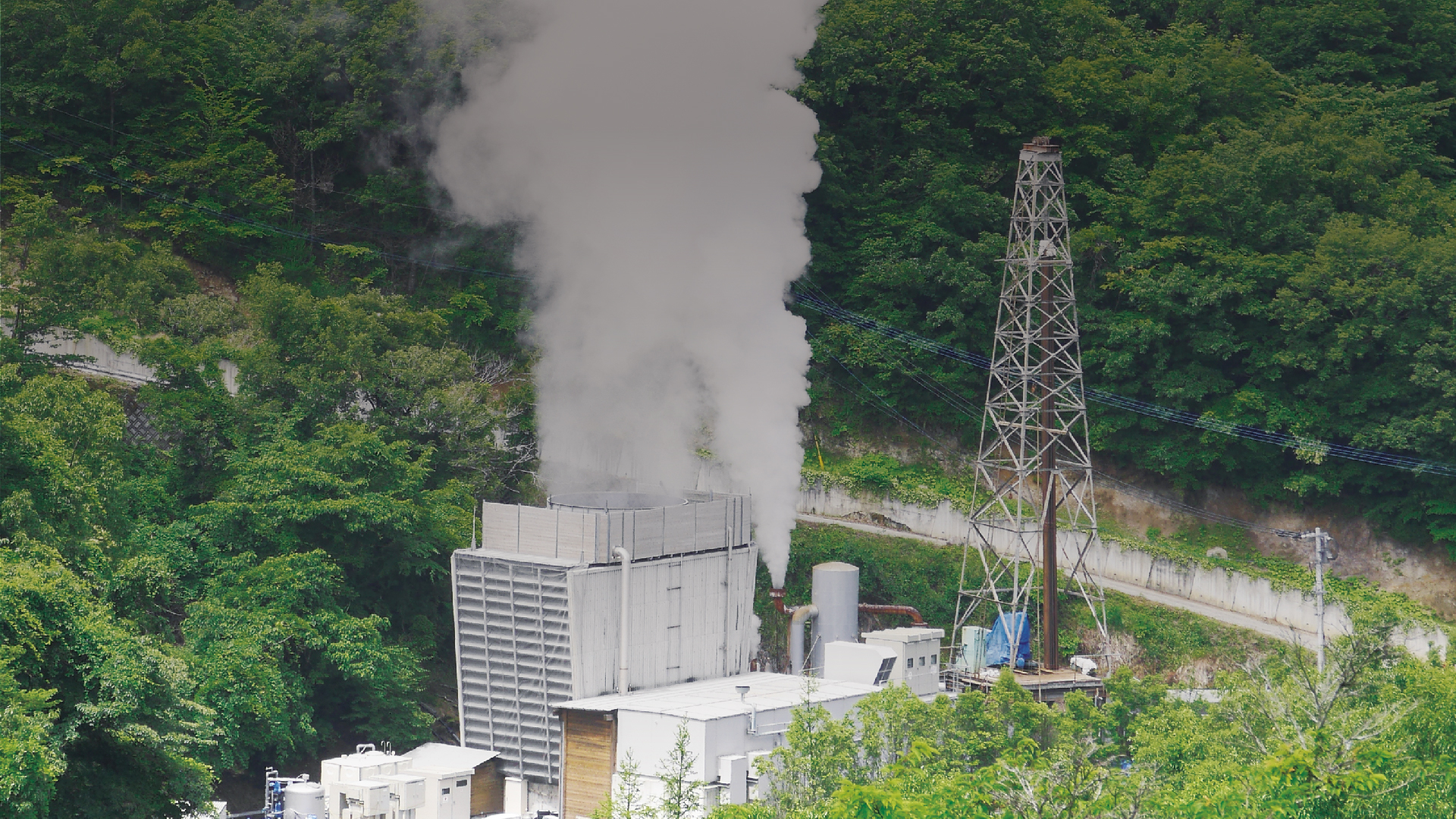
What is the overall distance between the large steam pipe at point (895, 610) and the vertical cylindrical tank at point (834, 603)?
3331mm

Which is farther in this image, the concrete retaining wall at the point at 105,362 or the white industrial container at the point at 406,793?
the concrete retaining wall at the point at 105,362

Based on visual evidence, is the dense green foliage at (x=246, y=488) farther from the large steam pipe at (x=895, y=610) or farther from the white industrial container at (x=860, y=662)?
the large steam pipe at (x=895, y=610)

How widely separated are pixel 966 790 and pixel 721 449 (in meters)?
19.5

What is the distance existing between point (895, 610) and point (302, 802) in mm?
18348

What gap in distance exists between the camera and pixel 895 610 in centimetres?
4762

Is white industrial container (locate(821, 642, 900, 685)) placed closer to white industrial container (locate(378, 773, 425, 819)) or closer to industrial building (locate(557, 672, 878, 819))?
industrial building (locate(557, 672, 878, 819))

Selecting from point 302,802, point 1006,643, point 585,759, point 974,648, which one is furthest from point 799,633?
point 302,802

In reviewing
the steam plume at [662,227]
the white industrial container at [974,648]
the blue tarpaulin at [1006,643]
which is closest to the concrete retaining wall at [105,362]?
the steam plume at [662,227]

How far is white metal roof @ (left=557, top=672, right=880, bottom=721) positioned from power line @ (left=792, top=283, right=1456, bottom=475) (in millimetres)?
13715

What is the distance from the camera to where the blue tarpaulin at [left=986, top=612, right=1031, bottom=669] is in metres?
43.7

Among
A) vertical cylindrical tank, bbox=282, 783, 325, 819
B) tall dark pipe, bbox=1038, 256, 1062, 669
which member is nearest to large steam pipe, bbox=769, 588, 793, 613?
tall dark pipe, bbox=1038, 256, 1062, 669

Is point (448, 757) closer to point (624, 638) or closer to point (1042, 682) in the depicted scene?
point (624, 638)

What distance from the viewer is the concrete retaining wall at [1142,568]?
46.5 metres

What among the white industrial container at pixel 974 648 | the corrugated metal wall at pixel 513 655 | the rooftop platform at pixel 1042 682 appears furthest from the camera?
the white industrial container at pixel 974 648
